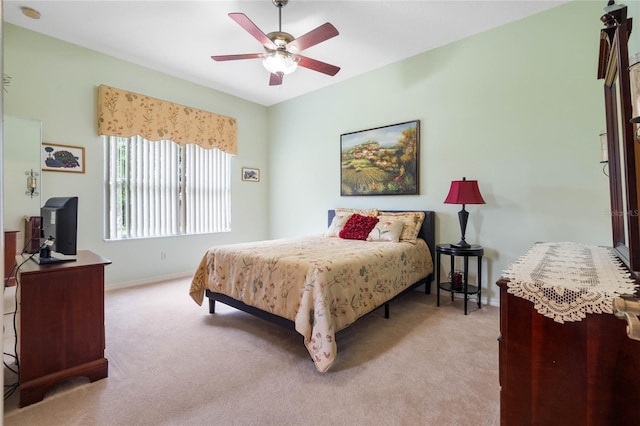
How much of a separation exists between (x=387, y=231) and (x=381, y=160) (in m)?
1.13

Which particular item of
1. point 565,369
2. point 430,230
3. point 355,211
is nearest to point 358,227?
point 355,211

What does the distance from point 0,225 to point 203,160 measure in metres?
3.97

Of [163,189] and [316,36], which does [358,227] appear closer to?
[316,36]

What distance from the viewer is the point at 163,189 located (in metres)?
4.18

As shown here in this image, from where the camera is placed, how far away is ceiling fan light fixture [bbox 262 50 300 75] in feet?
8.25

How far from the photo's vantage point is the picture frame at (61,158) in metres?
3.22

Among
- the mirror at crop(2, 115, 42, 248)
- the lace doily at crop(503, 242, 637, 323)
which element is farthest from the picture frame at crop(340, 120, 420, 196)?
the mirror at crop(2, 115, 42, 248)

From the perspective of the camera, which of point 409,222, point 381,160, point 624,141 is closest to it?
point 624,141

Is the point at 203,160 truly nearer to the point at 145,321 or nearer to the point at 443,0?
the point at 145,321

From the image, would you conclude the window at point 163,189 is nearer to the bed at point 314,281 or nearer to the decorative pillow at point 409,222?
the bed at point 314,281

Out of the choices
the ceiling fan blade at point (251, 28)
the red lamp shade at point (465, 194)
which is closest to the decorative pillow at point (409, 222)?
the red lamp shade at point (465, 194)

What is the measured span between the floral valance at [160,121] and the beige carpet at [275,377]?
2335mm

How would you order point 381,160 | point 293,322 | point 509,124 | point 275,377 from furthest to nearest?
point 381,160 < point 509,124 < point 293,322 < point 275,377

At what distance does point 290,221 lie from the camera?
17.1 feet
